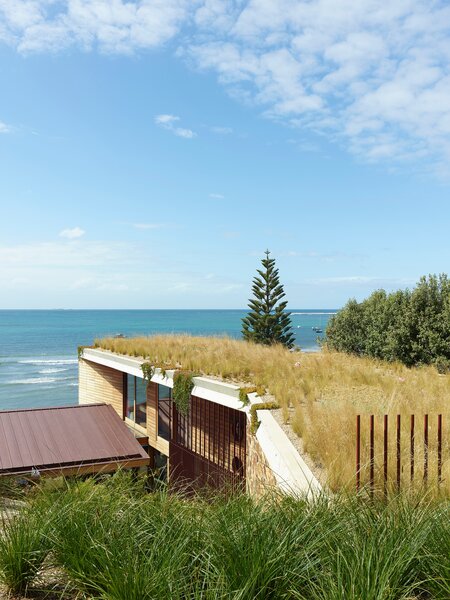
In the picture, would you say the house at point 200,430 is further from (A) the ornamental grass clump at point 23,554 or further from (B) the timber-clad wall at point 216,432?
(A) the ornamental grass clump at point 23,554

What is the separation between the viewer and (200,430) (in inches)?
466

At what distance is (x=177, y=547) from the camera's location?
100 inches

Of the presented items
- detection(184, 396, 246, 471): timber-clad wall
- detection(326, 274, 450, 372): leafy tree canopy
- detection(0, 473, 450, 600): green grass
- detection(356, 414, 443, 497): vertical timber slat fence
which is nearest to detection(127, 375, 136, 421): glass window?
detection(184, 396, 246, 471): timber-clad wall

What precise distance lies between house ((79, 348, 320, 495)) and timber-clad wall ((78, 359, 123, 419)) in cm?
4

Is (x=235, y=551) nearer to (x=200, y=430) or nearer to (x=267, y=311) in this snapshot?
(x=200, y=430)

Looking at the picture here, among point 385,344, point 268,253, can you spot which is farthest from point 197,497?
point 268,253

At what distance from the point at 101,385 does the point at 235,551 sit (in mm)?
16771

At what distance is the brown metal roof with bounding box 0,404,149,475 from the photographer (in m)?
10.0

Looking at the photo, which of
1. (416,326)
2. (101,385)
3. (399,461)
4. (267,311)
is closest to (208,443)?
(399,461)

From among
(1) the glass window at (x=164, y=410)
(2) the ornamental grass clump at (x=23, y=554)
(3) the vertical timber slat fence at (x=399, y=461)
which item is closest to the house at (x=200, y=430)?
(1) the glass window at (x=164, y=410)

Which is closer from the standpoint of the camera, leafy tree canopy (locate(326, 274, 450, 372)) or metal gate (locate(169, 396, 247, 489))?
metal gate (locate(169, 396, 247, 489))

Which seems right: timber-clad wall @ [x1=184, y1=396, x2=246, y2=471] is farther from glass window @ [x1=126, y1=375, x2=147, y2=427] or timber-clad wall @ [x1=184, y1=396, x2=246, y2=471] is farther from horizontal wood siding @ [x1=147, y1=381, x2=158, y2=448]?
glass window @ [x1=126, y1=375, x2=147, y2=427]

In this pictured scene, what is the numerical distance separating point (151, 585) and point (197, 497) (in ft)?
4.71

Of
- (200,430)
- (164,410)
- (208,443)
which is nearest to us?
(208,443)
